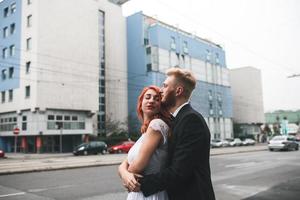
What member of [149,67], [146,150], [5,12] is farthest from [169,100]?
[149,67]

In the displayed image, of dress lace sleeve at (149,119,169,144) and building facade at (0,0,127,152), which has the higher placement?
building facade at (0,0,127,152)

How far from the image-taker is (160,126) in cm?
229

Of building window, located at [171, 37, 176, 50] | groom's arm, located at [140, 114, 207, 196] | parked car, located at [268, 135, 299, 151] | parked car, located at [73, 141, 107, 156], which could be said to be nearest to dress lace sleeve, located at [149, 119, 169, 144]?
groom's arm, located at [140, 114, 207, 196]

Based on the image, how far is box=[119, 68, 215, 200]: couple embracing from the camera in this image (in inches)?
84.6

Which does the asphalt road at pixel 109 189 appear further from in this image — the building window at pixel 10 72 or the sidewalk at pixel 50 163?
the building window at pixel 10 72

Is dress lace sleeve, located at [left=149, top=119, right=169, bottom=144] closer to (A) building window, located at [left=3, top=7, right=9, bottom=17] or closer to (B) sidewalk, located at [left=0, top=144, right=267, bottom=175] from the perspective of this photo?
(B) sidewalk, located at [left=0, top=144, right=267, bottom=175]

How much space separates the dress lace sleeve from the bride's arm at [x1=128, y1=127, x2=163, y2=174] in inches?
0.9

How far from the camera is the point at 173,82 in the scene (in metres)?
2.41

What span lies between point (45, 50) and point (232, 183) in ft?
107

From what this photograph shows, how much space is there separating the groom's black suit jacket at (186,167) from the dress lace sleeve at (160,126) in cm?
6

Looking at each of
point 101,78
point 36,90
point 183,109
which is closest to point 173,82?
point 183,109

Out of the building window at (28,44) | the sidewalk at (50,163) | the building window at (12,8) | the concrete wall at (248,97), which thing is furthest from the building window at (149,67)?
the concrete wall at (248,97)

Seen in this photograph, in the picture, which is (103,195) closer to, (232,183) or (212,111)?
(232,183)

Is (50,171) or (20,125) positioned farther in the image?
(20,125)
